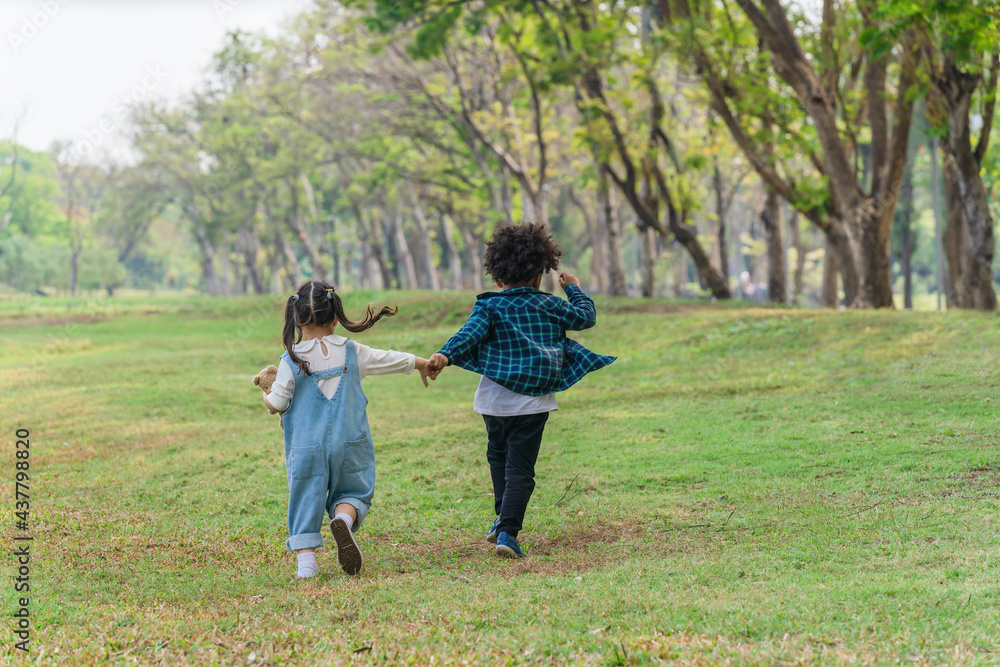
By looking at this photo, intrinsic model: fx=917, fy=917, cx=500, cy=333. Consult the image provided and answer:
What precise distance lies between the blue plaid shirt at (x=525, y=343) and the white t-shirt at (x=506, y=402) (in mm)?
39

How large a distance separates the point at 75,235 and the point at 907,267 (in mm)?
45596

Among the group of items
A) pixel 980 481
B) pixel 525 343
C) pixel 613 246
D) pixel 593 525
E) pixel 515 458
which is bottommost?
pixel 593 525

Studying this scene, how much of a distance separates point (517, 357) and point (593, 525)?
45.2 inches

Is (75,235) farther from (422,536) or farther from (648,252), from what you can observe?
(422,536)

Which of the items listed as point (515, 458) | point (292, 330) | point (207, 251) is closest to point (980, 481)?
point (515, 458)

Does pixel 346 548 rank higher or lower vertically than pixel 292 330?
lower

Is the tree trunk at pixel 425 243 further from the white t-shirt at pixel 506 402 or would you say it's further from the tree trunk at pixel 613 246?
the white t-shirt at pixel 506 402

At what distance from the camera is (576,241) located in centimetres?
4681

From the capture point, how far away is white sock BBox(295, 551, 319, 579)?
4.28 m

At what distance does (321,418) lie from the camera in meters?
4.36

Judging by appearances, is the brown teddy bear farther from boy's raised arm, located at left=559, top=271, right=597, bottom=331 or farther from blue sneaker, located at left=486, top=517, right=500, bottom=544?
boy's raised arm, located at left=559, top=271, right=597, bottom=331

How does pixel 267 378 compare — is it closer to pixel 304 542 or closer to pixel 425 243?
pixel 304 542

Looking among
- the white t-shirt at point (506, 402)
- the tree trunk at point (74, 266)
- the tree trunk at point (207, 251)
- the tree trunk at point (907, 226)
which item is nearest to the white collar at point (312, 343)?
the white t-shirt at point (506, 402)

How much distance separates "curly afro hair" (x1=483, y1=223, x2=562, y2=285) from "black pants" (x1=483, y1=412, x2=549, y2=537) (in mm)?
746
